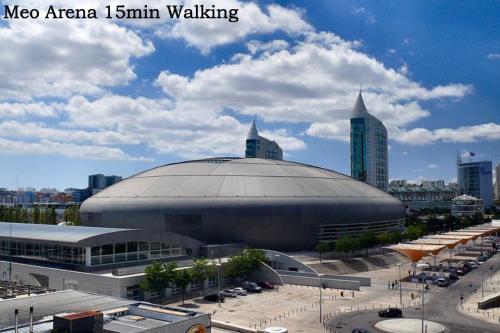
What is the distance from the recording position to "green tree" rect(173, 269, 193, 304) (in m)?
62.5

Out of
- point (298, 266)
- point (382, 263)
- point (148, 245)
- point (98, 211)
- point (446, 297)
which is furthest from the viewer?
point (98, 211)

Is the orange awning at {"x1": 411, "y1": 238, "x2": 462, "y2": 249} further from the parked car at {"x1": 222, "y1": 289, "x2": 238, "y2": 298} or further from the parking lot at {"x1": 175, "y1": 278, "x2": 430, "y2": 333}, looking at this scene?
the parked car at {"x1": 222, "y1": 289, "x2": 238, "y2": 298}

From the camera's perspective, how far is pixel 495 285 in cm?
7488

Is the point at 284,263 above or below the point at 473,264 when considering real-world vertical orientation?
above

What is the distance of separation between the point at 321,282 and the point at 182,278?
2062 centimetres

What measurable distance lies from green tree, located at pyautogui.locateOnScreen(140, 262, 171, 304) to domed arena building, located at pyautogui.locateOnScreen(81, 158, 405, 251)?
30.1 m

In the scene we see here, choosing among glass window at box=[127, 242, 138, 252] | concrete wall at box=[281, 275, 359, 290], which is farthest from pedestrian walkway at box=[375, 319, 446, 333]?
glass window at box=[127, 242, 138, 252]

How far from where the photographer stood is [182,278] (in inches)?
2485

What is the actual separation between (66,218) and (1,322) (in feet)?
357

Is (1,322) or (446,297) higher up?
(1,322)

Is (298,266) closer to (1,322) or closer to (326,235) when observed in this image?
(326,235)

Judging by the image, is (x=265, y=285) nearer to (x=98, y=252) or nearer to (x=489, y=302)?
(x=98, y=252)

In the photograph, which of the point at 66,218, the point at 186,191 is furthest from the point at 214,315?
the point at 66,218

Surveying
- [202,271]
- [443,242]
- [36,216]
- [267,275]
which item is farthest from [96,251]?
[36,216]
